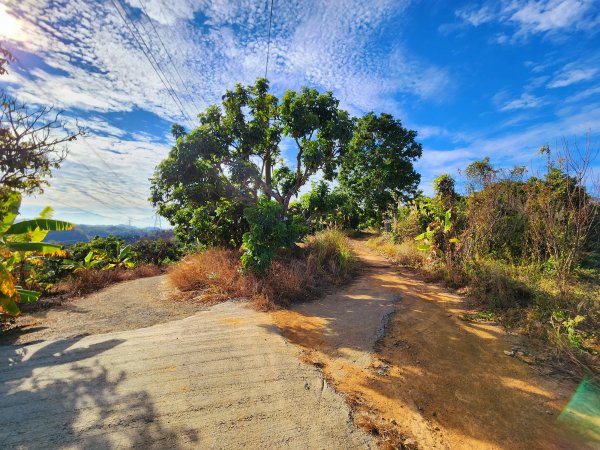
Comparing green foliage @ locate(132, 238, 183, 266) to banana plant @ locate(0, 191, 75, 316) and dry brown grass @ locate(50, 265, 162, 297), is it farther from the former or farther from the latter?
banana plant @ locate(0, 191, 75, 316)

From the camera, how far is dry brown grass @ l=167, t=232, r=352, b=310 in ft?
21.2

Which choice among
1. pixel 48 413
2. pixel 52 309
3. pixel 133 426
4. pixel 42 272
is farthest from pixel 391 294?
pixel 42 272

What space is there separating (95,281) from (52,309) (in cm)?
227

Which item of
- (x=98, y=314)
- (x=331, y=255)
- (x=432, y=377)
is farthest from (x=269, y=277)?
(x=432, y=377)

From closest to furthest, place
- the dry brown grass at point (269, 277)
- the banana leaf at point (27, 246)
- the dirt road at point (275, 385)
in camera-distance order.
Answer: the dirt road at point (275, 385) < the banana leaf at point (27, 246) < the dry brown grass at point (269, 277)

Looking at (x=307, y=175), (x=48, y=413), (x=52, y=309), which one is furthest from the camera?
(x=307, y=175)

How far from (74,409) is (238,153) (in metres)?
7.87

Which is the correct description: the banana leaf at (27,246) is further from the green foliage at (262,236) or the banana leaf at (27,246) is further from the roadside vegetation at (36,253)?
the green foliage at (262,236)

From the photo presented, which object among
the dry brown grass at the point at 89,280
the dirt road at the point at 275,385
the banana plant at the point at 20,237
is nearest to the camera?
the dirt road at the point at 275,385

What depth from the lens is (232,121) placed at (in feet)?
29.0

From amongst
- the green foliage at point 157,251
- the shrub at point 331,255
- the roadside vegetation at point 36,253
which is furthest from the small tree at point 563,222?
the green foliage at point 157,251

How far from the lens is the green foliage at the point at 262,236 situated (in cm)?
698

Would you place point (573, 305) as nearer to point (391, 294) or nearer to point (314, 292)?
point (391, 294)

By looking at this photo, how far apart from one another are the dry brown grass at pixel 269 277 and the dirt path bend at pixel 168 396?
1943 mm
